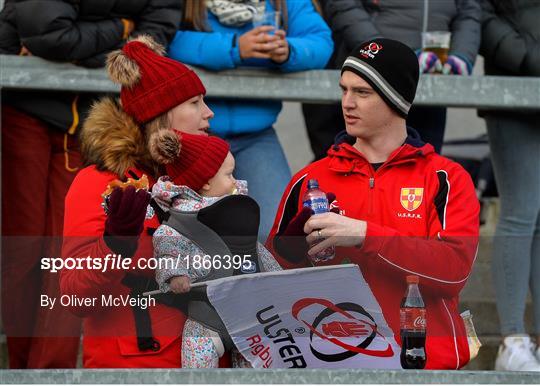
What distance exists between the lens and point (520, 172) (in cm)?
508

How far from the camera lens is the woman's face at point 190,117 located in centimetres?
380

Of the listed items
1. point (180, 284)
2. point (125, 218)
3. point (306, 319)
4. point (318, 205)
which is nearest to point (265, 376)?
point (306, 319)

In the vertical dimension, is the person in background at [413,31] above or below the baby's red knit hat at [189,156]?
below

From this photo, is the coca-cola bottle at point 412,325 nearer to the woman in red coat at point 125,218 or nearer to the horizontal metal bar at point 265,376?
the horizontal metal bar at point 265,376

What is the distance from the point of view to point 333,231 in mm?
3297

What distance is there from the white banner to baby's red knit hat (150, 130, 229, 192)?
325 millimetres

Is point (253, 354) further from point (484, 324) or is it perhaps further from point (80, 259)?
point (484, 324)

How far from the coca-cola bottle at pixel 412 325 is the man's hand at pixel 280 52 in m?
1.53

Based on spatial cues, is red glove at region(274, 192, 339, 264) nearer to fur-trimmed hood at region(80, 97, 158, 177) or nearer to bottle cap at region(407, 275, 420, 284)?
bottle cap at region(407, 275, 420, 284)

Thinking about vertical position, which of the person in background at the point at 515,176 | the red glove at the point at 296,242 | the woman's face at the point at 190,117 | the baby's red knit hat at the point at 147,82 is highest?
the baby's red knit hat at the point at 147,82

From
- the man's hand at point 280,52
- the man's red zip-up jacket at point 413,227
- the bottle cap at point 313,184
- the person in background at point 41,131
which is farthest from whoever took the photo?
the man's hand at point 280,52

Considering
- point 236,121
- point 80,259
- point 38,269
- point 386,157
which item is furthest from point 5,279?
point 386,157

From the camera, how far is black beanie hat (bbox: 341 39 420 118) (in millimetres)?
3717

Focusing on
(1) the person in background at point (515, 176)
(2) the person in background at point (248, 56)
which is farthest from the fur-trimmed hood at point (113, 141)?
(1) the person in background at point (515, 176)
